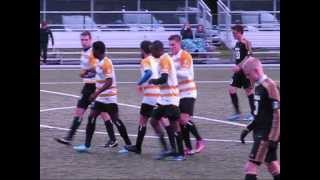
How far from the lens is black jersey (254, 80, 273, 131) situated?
7.51m

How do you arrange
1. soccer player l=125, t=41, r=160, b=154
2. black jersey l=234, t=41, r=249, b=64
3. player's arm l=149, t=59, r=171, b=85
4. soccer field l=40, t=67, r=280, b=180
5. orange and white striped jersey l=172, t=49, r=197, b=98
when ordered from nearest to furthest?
1. soccer field l=40, t=67, r=280, b=180
2. player's arm l=149, t=59, r=171, b=85
3. soccer player l=125, t=41, r=160, b=154
4. orange and white striped jersey l=172, t=49, r=197, b=98
5. black jersey l=234, t=41, r=249, b=64

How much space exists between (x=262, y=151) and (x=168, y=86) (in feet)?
11.4

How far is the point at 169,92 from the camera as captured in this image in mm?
10797

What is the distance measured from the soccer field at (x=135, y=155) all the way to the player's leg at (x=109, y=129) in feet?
0.51

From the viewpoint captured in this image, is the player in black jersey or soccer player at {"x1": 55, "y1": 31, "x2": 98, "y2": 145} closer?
soccer player at {"x1": 55, "y1": 31, "x2": 98, "y2": 145}

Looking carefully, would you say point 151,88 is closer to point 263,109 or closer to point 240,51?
point 263,109

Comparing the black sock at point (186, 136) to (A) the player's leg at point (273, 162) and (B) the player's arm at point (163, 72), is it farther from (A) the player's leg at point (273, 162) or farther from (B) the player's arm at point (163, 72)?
(A) the player's leg at point (273, 162)

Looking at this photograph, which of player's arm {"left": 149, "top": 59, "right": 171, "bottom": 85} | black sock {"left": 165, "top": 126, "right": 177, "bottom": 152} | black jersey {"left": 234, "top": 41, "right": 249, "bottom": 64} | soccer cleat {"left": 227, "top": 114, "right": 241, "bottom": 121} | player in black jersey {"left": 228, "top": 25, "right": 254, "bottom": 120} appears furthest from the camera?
soccer cleat {"left": 227, "top": 114, "right": 241, "bottom": 121}

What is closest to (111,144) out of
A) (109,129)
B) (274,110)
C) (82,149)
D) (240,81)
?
(109,129)

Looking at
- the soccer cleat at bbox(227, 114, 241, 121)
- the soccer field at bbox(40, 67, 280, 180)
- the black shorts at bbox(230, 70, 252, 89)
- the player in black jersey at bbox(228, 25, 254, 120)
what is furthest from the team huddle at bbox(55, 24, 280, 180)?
the soccer cleat at bbox(227, 114, 241, 121)

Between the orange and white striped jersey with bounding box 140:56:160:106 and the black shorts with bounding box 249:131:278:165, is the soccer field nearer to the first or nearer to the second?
the orange and white striped jersey with bounding box 140:56:160:106

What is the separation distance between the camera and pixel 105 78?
11.3 metres
